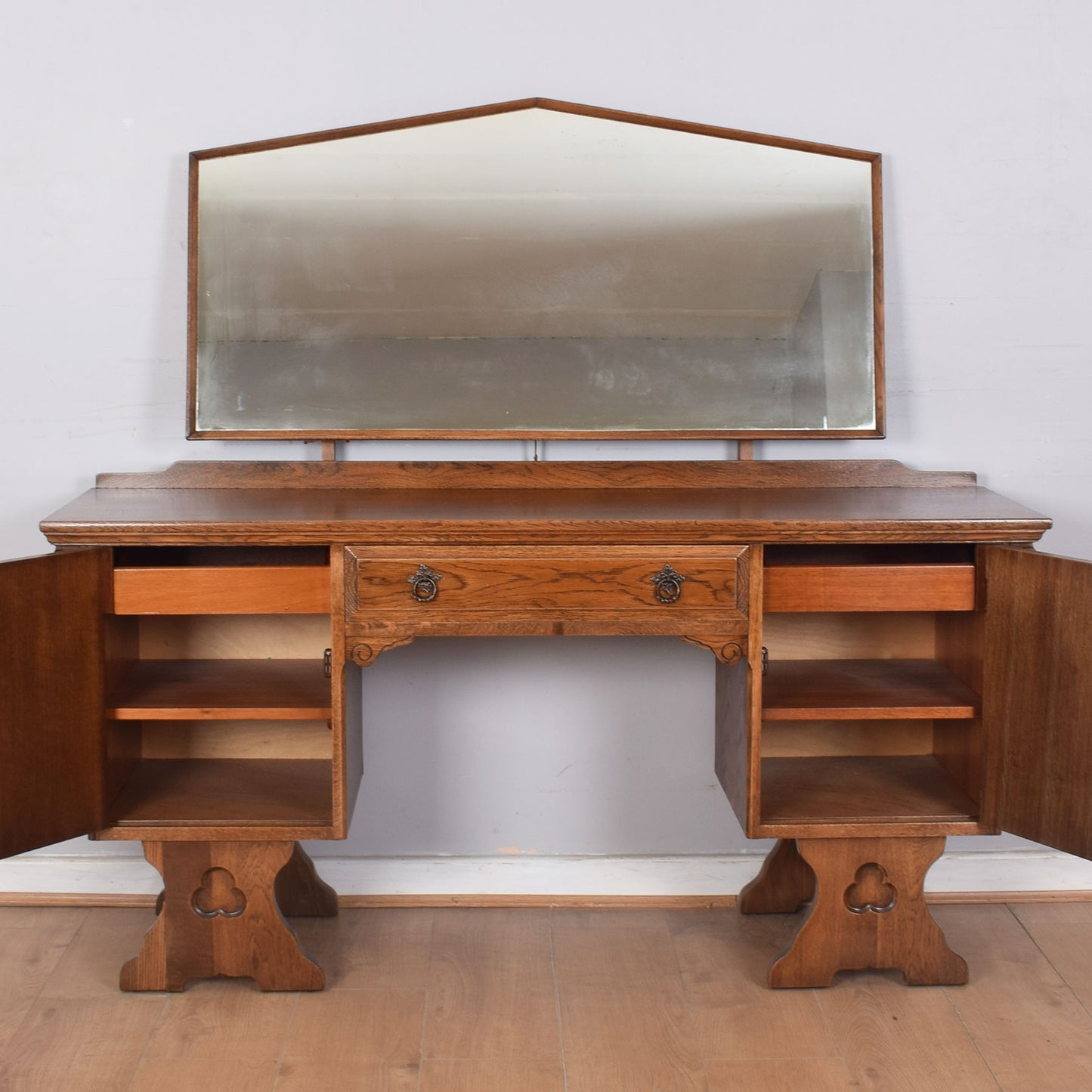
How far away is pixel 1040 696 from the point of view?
215 centimetres

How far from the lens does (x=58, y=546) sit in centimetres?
218

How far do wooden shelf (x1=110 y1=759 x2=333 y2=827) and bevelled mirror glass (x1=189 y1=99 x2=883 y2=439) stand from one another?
83 centimetres

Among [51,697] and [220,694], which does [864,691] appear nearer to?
[220,694]

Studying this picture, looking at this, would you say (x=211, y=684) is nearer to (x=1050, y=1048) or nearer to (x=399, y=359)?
(x=399, y=359)

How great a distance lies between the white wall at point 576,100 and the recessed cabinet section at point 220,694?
0.95ft

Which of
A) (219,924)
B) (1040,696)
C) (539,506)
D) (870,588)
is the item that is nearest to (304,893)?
(219,924)

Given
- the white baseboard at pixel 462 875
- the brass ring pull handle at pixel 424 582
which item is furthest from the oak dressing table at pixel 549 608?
the white baseboard at pixel 462 875

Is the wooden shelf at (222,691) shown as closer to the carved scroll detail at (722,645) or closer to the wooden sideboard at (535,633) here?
the wooden sideboard at (535,633)

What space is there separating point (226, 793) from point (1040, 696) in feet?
5.86

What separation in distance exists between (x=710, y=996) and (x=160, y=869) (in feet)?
4.18

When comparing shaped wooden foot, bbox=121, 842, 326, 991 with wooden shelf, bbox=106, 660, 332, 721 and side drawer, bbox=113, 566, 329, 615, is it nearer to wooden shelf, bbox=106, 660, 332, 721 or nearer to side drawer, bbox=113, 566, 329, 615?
wooden shelf, bbox=106, 660, 332, 721

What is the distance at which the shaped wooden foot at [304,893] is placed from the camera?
274 centimetres

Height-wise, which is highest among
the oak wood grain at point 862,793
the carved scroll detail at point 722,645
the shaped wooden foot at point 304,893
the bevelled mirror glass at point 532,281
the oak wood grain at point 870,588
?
the bevelled mirror glass at point 532,281

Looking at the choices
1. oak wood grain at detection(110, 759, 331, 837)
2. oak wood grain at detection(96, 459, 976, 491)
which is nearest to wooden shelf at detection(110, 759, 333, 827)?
oak wood grain at detection(110, 759, 331, 837)
